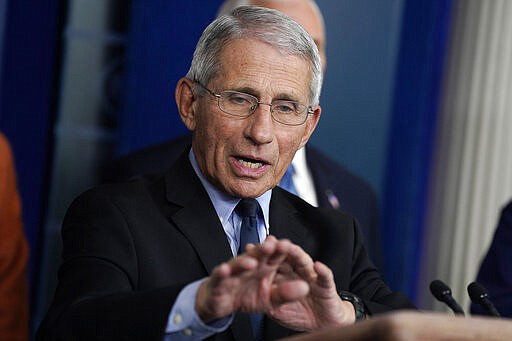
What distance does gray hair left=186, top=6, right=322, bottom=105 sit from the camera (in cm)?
204

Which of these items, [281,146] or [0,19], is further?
[0,19]

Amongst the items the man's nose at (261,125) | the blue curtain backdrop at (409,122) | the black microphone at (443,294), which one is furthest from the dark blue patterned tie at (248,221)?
the blue curtain backdrop at (409,122)

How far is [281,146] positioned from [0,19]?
2.14 meters

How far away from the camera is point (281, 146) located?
6.91ft

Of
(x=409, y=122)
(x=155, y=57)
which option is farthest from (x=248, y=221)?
(x=409, y=122)

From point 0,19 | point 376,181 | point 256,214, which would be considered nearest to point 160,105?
point 0,19

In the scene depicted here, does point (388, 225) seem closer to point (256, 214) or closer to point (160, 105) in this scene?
point (160, 105)

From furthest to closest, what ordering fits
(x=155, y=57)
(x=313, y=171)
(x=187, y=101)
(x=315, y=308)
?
(x=155, y=57), (x=313, y=171), (x=187, y=101), (x=315, y=308)

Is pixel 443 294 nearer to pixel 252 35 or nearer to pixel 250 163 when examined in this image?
pixel 250 163

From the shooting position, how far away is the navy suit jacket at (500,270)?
125 inches

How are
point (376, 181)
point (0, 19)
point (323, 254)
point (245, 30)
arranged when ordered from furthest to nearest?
point (376, 181)
point (0, 19)
point (323, 254)
point (245, 30)

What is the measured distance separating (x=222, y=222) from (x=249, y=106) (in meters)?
0.25

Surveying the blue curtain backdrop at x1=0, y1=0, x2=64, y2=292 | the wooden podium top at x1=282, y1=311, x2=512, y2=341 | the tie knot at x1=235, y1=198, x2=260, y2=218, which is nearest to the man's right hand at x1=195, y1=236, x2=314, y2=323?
the wooden podium top at x1=282, y1=311, x2=512, y2=341

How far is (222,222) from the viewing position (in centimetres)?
213
